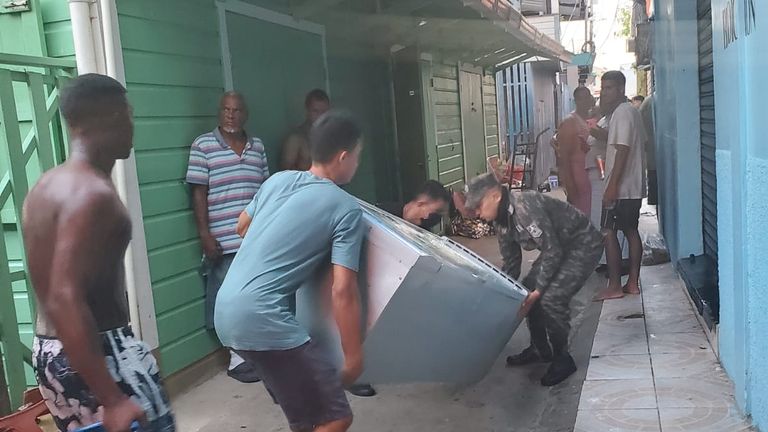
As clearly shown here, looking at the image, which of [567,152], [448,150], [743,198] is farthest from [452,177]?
[743,198]

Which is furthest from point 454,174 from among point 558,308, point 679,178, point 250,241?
point 250,241

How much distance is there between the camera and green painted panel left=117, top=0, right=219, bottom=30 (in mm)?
4501

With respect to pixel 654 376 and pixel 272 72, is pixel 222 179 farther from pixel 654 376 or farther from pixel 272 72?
pixel 654 376

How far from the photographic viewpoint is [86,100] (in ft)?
7.13

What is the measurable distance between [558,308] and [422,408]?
1.00 metres

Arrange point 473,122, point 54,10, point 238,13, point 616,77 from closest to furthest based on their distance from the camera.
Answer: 1. point 54,10
2. point 238,13
3. point 616,77
4. point 473,122

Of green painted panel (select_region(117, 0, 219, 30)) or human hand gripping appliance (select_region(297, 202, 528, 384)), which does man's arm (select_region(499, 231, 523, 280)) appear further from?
green painted panel (select_region(117, 0, 219, 30))

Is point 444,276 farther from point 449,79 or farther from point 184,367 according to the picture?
point 449,79

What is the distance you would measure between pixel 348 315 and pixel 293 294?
260 millimetres

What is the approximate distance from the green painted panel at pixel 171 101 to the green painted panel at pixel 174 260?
2.78ft

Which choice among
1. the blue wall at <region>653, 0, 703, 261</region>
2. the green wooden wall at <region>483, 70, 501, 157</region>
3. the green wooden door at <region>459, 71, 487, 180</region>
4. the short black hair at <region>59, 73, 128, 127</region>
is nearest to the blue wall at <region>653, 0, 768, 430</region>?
the blue wall at <region>653, 0, 703, 261</region>

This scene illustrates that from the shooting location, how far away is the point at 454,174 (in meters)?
11.3

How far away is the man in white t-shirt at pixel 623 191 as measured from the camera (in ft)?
19.4

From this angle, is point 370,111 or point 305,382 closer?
point 305,382
